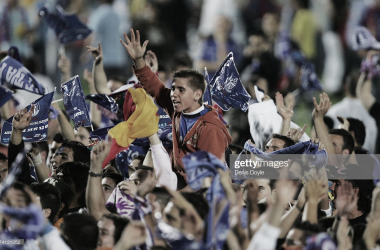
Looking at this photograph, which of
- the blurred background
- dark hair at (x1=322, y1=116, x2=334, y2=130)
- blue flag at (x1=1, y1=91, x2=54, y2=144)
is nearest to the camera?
blue flag at (x1=1, y1=91, x2=54, y2=144)

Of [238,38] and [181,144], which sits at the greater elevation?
[238,38]

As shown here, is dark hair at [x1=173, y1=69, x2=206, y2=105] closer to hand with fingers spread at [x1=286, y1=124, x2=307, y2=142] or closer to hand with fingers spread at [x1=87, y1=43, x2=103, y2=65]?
hand with fingers spread at [x1=286, y1=124, x2=307, y2=142]

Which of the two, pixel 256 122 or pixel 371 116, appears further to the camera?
pixel 371 116

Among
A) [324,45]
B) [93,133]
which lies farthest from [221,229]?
[324,45]

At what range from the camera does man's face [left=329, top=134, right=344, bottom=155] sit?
25.9ft

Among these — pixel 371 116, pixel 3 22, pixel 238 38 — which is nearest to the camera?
pixel 371 116

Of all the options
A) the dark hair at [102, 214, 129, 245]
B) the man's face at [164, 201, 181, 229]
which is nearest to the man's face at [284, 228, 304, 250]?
the man's face at [164, 201, 181, 229]

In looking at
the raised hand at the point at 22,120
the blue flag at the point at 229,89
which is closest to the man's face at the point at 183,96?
the blue flag at the point at 229,89

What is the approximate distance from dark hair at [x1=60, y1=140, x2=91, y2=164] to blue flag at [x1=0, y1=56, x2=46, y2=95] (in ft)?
2.11

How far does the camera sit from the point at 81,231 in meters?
5.36

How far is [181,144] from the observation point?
6.64 meters

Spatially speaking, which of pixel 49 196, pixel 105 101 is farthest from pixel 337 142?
pixel 49 196

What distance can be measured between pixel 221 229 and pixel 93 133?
2953mm

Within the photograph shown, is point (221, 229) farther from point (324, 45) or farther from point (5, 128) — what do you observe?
point (324, 45)
